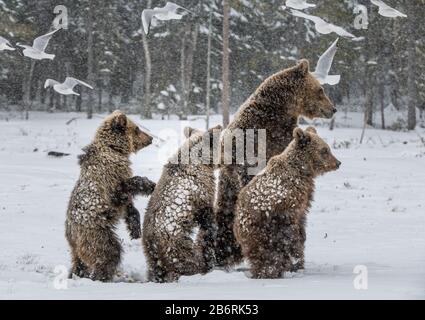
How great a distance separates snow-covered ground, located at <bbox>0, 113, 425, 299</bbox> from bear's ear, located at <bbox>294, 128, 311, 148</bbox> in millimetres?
1365

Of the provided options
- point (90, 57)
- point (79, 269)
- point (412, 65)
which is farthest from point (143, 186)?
point (90, 57)

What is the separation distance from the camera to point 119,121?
22.7 feet

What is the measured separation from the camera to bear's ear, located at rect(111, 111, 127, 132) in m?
6.91

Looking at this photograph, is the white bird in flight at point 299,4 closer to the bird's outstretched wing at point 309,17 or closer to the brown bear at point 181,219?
the bird's outstretched wing at point 309,17

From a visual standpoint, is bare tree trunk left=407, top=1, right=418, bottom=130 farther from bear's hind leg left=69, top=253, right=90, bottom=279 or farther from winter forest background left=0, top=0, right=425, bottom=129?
bear's hind leg left=69, top=253, right=90, bottom=279

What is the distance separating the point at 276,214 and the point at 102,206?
6.01 feet

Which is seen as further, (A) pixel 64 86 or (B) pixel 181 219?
(A) pixel 64 86

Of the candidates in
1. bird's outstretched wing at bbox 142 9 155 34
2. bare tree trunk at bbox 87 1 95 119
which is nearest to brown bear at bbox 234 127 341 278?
bird's outstretched wing at bbox 142 9 155 34

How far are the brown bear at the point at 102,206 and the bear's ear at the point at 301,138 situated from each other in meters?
1.63

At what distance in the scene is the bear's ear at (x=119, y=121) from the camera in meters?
6.91

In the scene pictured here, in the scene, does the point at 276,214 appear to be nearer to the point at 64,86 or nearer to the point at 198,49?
the point at 64,86

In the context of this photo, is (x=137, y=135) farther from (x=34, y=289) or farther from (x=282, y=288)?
(x=282, y=288)
